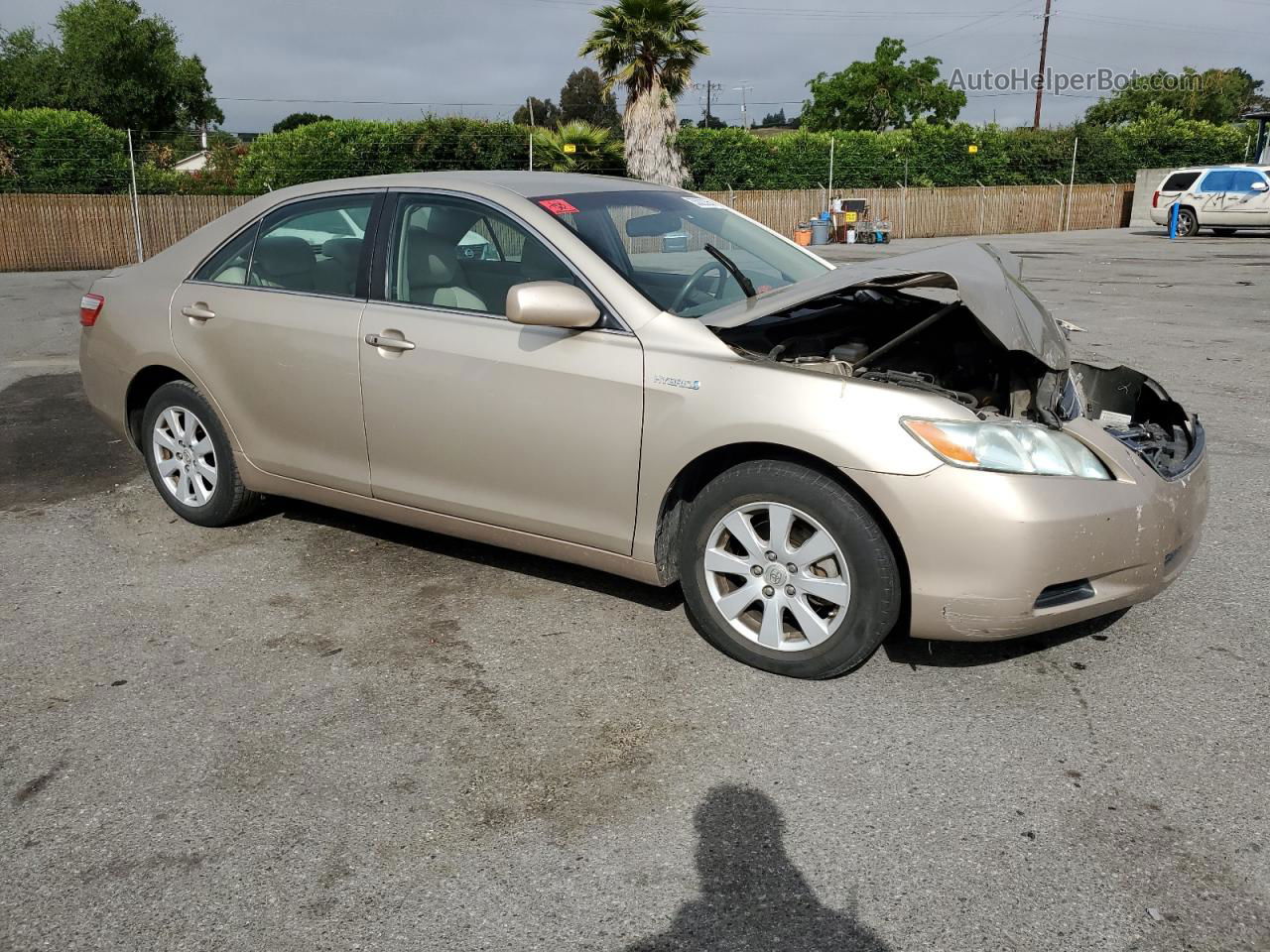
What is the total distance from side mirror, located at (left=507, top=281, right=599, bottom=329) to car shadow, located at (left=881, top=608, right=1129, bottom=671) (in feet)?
5.28

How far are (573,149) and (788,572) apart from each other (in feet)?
74.4

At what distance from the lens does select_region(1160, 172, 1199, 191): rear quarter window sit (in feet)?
97.9

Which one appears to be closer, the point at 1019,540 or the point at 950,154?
the point at 1019,540

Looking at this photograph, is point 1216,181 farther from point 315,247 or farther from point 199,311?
point 199,311

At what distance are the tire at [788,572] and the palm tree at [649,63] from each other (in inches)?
1000

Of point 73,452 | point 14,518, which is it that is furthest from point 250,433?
point 73,452

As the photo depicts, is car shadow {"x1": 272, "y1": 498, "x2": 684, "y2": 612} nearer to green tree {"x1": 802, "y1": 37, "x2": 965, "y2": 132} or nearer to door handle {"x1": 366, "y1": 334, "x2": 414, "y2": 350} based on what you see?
door handle {"x1": 366, "y1": 334, "x2": 414, "y2": 350}

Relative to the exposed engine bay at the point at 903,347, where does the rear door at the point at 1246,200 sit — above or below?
above

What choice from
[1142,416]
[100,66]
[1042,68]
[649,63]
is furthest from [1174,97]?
[1142,416]

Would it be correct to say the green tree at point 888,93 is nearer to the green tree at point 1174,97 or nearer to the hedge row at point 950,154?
the green tree at point 1174,97

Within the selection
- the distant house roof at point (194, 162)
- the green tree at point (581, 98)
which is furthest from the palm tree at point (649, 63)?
the green tree at point (581, 98)

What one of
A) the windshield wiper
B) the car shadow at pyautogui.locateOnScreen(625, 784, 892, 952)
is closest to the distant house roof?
the windshield wiper

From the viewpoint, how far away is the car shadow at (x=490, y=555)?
4414 mm

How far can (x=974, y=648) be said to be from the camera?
12.7 ft
